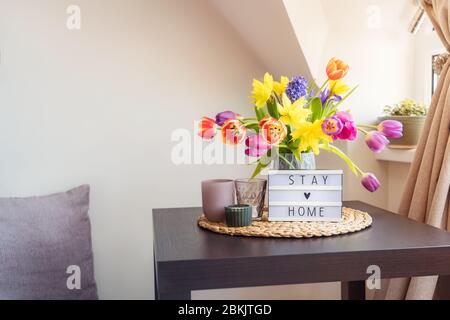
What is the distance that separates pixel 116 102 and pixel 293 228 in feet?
3.10

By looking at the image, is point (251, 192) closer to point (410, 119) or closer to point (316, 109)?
point (316, 109)

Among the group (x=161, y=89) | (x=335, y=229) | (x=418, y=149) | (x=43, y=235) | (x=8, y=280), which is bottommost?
(x=8, y=280)

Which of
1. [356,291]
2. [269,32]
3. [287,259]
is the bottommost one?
[356,291]

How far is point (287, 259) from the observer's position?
879 mm

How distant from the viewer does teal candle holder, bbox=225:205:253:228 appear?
1.07 meters

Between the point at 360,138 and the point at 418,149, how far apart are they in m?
0.32

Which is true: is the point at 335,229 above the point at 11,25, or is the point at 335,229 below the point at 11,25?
below

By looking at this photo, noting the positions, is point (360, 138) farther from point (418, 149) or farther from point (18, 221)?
point (18, 221)

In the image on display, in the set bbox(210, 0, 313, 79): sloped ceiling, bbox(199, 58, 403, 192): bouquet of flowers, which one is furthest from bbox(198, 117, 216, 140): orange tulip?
bbox(210, 0, 313, 79): sloped ceiling

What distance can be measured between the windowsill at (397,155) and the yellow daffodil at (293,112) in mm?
518

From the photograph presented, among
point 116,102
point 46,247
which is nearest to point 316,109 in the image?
point 116,102

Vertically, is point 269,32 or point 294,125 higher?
point 269,32
